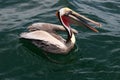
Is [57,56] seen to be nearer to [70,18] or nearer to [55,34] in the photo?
[55,34]

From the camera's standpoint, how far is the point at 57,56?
10.4 meters

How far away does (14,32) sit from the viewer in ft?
37.5

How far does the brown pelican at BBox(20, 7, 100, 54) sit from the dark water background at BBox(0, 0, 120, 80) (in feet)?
0.93

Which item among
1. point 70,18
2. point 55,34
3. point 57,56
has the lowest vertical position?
point 57,56

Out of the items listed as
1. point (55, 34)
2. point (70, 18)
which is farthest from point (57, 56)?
point (70, 18)

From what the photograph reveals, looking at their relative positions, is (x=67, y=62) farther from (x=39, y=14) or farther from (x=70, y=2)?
(x=70, y=2)

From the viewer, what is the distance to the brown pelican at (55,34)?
10.1 m

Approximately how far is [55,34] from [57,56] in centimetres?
79

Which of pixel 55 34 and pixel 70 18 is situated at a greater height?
pixel 70 18

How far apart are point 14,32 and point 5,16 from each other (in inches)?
59.6

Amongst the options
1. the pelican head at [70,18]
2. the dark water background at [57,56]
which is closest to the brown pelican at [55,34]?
the pelican head at [70,18]

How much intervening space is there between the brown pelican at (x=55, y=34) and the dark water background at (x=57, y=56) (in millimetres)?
285

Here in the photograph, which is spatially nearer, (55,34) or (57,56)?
(57,56)

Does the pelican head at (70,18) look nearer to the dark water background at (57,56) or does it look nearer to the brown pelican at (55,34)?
the brown pelican at (55,34)
